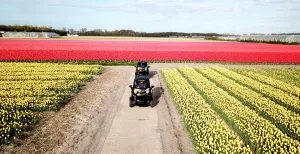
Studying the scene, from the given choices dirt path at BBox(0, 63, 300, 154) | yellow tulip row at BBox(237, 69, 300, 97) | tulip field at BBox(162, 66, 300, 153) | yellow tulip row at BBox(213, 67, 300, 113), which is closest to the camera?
tulip field at BBox(162, 66, 300, 153)

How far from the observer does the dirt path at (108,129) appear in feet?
34.2

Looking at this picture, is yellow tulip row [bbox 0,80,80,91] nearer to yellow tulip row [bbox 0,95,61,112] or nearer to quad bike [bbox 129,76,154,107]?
yellow tulip row [bbox 0,95,61,112]

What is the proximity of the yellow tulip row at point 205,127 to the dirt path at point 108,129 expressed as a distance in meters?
0.51

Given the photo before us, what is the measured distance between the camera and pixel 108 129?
487 inches

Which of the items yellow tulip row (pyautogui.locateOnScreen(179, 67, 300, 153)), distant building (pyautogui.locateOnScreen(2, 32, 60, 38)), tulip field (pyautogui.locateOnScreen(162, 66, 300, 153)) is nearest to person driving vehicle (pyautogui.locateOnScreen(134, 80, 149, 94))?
tulip field (pyautogui.locateOnScreen(162, 66, 300, 153))

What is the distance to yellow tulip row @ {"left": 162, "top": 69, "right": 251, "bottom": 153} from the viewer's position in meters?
10.0

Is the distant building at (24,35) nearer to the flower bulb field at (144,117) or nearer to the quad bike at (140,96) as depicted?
the flower bulb field at (144,117)

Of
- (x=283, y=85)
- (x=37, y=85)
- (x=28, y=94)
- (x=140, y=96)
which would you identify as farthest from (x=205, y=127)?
(x=37, y=85)

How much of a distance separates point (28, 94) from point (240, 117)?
1411 cm

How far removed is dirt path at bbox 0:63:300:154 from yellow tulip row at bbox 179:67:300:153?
268 centimetres

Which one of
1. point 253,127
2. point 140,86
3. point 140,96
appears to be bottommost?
point 253,127

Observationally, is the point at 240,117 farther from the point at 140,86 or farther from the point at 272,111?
the point at 140,86

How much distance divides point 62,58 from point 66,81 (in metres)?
15.4

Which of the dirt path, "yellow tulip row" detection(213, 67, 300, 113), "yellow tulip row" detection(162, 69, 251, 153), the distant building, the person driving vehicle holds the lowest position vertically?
the dirt path
